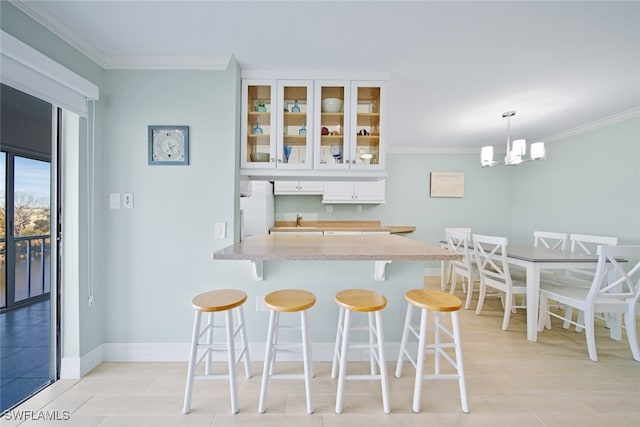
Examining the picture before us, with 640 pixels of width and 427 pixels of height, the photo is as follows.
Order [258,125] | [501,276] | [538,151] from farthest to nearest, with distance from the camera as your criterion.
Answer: [538,151]
[501,276]
[258,125]

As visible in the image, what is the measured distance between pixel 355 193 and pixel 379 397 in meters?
3.00

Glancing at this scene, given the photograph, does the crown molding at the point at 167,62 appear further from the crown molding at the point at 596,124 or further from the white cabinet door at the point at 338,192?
the crown molding at the point at 596,124

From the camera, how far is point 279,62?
2.05 m

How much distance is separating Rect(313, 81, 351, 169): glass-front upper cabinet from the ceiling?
182mm

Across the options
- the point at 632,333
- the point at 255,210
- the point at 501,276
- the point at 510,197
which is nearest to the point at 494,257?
the point at 501,276

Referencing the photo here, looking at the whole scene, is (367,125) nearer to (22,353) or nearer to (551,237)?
(551,237)

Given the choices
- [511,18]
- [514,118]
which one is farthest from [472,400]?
[514,118]

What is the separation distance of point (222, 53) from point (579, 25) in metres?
2.36

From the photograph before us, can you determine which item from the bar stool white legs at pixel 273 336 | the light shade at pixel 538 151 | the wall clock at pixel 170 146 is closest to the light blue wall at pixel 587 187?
the light shade at pixel 538 151

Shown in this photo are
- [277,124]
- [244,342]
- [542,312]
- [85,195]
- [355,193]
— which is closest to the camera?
[244,342]

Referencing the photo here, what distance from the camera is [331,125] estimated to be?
2301 millimetres

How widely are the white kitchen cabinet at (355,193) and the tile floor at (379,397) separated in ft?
8.55

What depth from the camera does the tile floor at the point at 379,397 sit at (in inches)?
57.5

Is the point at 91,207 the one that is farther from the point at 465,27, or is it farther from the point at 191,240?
the point at 465,27
